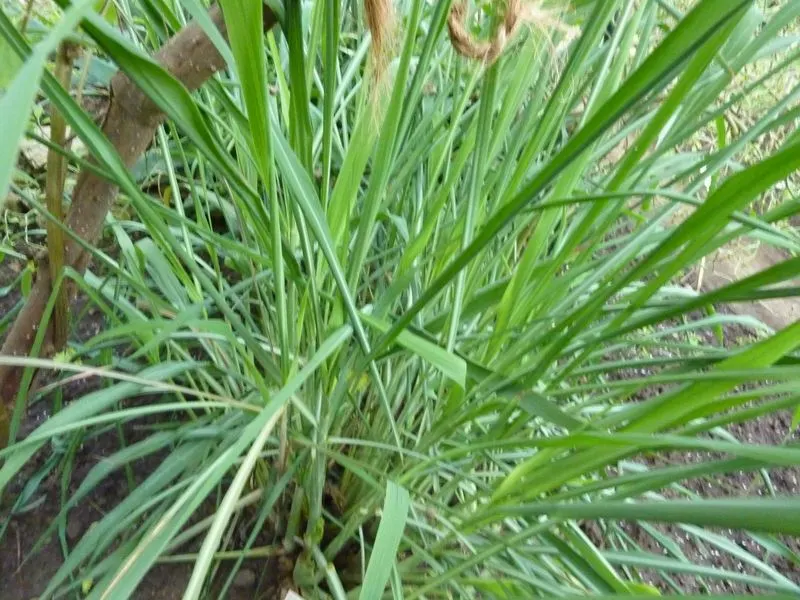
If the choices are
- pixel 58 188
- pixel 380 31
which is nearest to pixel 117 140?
pixel 58 188

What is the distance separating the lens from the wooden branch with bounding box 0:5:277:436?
0.37 metres

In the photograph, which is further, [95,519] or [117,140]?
[95,519]

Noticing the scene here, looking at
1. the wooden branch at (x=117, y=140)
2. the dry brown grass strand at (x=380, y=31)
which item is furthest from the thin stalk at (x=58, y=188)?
the dry brown grass strand at (x=380, y=31)

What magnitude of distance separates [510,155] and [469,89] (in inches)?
2.7

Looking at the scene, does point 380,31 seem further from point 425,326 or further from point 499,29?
point 425,326

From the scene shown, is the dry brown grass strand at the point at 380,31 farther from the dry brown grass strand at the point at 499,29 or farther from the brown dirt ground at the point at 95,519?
the brown dirt ground at the point at 95,519

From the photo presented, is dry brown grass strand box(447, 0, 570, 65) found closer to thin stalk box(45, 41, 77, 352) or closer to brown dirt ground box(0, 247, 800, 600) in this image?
thin stalk box(45, 41, 77, 352)

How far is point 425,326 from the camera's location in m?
0.51

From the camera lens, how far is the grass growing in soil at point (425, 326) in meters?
0.30

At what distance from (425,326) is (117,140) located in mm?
259

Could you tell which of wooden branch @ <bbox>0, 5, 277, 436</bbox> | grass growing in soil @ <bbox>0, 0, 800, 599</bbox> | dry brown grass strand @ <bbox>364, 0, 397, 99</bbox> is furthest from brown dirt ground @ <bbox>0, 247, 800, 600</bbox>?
dry brown grass strand @ <bbox>364, 0, 397, 99</bbox>

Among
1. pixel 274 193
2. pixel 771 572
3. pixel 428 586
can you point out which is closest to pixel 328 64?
pixel 274 193

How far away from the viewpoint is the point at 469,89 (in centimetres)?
46

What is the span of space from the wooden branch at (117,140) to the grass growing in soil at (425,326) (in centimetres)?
2
